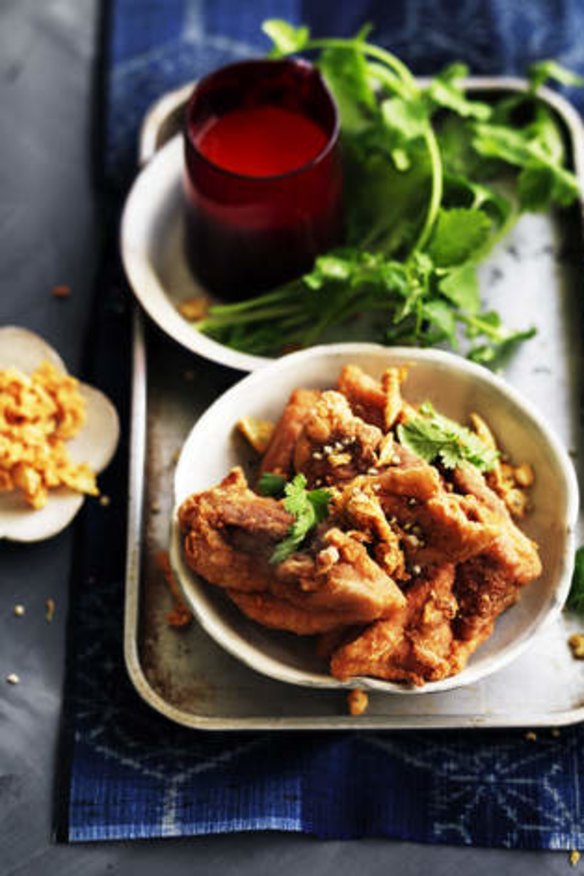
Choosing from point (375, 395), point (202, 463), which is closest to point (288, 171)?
point (375, 395)

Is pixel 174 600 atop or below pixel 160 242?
below

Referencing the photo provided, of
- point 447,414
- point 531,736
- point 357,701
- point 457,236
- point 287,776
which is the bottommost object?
point 287,776

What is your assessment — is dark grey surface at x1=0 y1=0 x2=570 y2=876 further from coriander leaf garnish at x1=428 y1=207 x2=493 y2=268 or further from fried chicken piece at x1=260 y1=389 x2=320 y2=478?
coriander leaf garnish at x1=428 y1=207 x2=493 y2=268

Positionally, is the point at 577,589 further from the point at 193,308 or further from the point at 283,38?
the point at 283,38

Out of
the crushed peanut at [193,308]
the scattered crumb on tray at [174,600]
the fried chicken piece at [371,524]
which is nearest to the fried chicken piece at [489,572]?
the fried chicken piece at [371,524]

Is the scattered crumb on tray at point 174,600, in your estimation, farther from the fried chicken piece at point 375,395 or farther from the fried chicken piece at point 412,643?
the fried chicken piece at point 375,395

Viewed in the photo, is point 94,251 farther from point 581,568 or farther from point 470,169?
point 581,568
